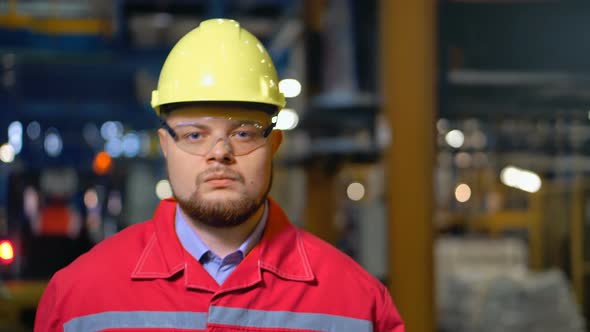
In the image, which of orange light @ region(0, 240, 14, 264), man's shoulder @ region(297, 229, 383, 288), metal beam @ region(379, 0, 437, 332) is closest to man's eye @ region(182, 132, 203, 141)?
man's shoulder @ region(297, 229, 383, 288)

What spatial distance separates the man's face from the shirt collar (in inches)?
2.7

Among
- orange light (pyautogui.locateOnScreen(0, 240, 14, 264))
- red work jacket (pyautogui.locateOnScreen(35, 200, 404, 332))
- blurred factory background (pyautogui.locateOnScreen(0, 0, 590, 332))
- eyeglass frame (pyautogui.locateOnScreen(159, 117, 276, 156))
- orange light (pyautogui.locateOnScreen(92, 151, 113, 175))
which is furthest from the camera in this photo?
orange light (pyautogui.locateOnScreen(92, 151, 113, 175))

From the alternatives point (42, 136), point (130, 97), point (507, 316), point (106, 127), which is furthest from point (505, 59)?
point (106, 127)

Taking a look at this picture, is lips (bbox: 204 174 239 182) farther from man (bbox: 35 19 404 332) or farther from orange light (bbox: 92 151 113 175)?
orange light (bbox: 92 151 113 175)

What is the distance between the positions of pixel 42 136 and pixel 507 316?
10657 mm

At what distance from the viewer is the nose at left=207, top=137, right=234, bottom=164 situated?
2.21m

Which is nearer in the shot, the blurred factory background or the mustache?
the mustache

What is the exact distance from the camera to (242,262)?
2229 mm

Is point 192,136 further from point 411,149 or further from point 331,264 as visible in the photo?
point 411,149

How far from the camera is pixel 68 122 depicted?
1642 centimetres

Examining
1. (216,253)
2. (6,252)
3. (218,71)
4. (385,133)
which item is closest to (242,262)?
(216,253)

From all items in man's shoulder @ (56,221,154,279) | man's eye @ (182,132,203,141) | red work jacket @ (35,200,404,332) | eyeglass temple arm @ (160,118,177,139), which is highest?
eyeglass temple arm @ (160,118,177,139)

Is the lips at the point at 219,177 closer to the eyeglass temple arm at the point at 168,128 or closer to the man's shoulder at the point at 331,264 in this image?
the eyeglass temple arm at the point at 168,128

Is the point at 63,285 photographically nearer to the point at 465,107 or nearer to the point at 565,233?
the point at 465,107
